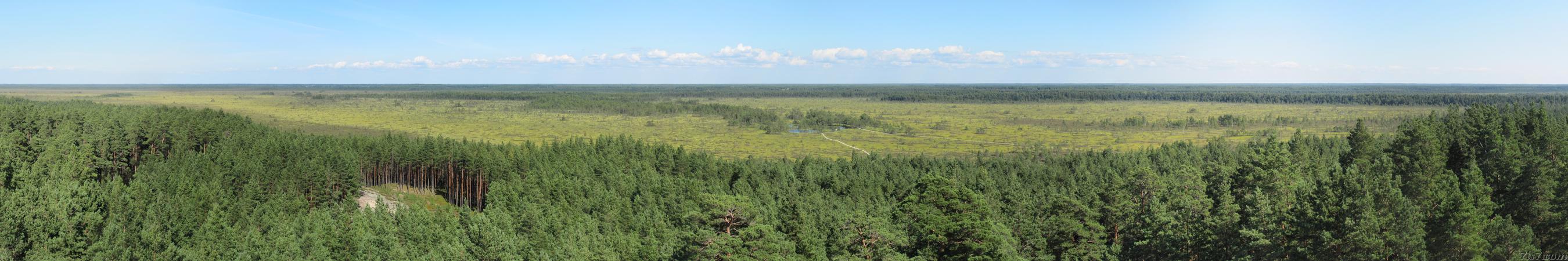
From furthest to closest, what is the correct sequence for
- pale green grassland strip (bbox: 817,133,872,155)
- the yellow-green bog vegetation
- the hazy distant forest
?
the yellow-green bog vegetation < pale green grassland strip (bbox: 817,133,872,155) < the hazy distant forest

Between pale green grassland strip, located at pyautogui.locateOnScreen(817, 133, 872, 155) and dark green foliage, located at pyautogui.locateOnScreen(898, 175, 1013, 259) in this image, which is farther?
pale green grassland strip, located at pyautogui.locateOnScreen(817, 133, 872, 155)

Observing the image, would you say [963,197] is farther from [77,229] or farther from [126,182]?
[126,182]

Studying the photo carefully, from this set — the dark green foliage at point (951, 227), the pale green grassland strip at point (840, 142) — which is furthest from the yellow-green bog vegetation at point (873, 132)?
the dark green foliage at point (951, 227)

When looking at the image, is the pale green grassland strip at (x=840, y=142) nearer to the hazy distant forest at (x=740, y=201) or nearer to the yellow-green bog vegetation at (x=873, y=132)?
the yellow-green bog vegetation at (x=873, y=132)

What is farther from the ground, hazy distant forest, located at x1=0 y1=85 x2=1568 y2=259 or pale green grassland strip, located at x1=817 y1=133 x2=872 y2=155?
hazy distant forest, located at x1=0 y1=85 x2=1568 y2=259

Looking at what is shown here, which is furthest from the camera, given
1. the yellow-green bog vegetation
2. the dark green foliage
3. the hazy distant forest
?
the yellow-green bog vegetation

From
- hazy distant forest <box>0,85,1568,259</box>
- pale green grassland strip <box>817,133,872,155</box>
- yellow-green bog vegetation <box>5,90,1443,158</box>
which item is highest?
hazy distant forest <box>0,85,1568,259</box>

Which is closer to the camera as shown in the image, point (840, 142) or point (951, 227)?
point (951, 227)

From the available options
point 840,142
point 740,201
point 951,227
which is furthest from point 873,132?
point 951,227

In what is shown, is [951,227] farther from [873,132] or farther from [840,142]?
[873,132]

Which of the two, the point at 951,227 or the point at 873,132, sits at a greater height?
the point at 951,227

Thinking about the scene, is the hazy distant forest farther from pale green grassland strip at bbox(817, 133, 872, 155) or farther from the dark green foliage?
pale green grassland strip at bbox(817, 133, 872, 155)

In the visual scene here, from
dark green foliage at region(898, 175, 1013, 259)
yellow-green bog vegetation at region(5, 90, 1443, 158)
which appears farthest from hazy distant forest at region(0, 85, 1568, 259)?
yellow-green bog vegetation at region(5, 90, 1443, 158)

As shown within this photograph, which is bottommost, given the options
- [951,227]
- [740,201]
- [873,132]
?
[873,132]
